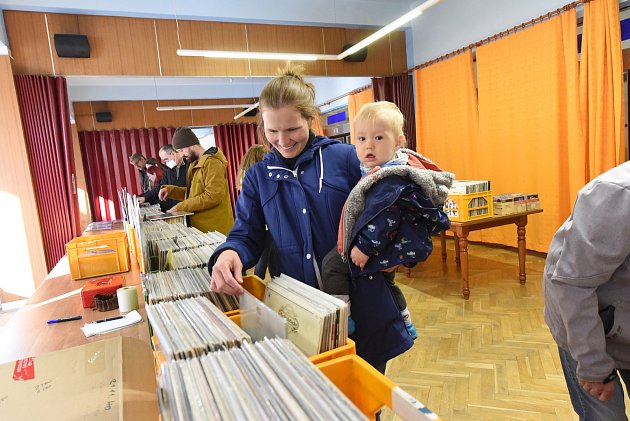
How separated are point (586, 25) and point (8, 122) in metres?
6.85

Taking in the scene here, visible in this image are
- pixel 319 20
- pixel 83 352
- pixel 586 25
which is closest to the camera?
pixel 83 352

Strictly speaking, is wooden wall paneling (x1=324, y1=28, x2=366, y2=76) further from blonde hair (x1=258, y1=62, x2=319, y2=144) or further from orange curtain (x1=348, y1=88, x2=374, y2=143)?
blonde hair (x1=258, y1=62, x2=319, y2=144)

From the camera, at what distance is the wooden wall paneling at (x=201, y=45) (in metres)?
5.68

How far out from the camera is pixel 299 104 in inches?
44.5

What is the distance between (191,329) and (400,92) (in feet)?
23.0

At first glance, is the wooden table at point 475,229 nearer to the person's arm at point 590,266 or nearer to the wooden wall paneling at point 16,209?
the person's arm at point 590,266

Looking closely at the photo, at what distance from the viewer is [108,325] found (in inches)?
61.9

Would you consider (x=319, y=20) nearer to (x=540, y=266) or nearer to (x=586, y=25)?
(x=586, y=25)

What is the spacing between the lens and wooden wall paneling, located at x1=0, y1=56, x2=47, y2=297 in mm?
4840

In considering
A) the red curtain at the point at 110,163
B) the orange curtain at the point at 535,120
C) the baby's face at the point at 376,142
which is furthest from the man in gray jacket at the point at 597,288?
the red curtain at the point at 110,163

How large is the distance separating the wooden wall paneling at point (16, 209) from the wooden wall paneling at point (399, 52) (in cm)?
579

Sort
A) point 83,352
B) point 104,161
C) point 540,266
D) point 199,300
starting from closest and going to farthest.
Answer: point 83,352
point 199,300
point 540,266
point 104,161

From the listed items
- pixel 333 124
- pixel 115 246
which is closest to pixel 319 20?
pixel 333 124

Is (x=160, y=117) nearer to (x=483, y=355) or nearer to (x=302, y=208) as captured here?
(x=483, y=355)
